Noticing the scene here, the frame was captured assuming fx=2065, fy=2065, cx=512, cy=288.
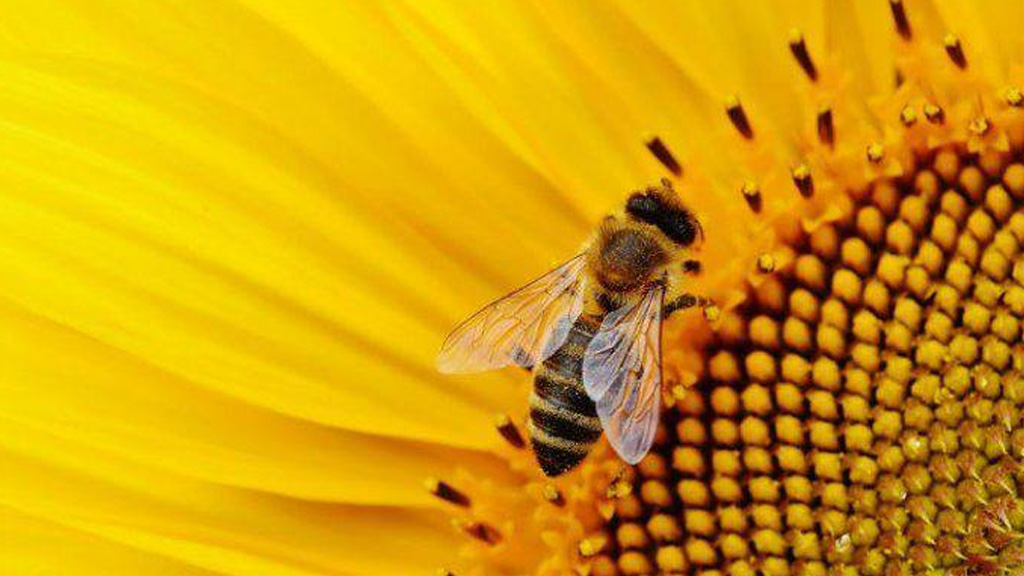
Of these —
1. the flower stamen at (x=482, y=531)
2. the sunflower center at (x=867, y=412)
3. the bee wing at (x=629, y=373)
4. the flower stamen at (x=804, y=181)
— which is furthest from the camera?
the flower stamen at (x=482, y=531)

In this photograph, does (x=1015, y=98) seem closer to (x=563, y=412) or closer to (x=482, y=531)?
(x=563, y=412)

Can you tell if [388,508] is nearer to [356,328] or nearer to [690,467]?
[356,328]

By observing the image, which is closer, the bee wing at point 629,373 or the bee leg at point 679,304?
the bee wing at point 629,373

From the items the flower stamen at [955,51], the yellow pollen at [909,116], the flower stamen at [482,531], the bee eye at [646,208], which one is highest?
the bee eye at [646,208]

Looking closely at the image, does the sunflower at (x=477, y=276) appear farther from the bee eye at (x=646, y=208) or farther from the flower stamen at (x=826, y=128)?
the bee eye at (x=646, y=208)

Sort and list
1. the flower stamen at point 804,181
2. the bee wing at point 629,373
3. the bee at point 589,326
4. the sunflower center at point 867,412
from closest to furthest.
A: the bee wing at point 629,373 → the bee at point 589,326 → the sunflower center at point 867,412 → the flower stamen at point 804,181

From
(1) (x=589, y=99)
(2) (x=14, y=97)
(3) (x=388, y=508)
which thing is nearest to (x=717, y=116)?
(1) (x=589, y=99)

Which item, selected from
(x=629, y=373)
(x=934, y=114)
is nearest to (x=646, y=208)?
(x=629, y=373)

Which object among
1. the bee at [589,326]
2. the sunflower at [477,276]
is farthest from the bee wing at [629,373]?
the sunflower at [477,276]

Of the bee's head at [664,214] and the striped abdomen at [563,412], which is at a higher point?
the bee's head at [664,214]
